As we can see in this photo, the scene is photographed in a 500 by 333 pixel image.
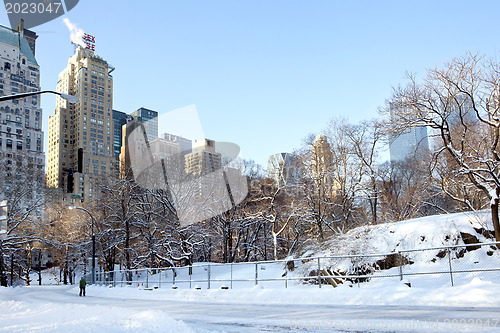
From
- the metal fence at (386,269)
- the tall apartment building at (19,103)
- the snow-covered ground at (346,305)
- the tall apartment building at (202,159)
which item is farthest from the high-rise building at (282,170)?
the tall apartment building at (19,103)

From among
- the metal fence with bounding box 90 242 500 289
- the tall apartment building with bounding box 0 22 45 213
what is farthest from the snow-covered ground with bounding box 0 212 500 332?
the tall apartment building with bounding box 0 22 45 213

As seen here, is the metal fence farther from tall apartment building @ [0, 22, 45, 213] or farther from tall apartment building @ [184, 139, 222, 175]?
tall apartment building @ [0, 22, 45, 213]

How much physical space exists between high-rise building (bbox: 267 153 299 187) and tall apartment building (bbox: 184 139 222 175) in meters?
7.85

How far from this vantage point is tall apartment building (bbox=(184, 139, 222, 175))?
47062 millimetres

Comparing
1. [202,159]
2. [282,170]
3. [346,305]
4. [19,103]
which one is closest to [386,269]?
[346,305]

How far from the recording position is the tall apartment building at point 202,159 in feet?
154

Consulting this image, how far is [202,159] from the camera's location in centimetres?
4916

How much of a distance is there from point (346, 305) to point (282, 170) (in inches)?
1149

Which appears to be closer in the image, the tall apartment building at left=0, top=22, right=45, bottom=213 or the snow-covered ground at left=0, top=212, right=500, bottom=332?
the snow-covered ground at left=0, top=212, right=500, bottom=332

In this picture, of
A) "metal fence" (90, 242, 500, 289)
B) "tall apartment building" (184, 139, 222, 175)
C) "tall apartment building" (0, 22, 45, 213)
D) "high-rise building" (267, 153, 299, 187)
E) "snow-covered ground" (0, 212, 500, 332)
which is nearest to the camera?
"snow-covered ground" (0, 212, 500, 332)

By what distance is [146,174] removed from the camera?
4338 cm

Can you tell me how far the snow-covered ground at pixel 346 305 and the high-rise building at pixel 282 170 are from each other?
666 inches

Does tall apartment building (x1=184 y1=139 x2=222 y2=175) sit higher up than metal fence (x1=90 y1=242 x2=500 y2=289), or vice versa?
tall apartment building (x1=184 y1=139 x2=222 y2=175)

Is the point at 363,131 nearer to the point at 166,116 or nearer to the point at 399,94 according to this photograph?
the point at 399,94
